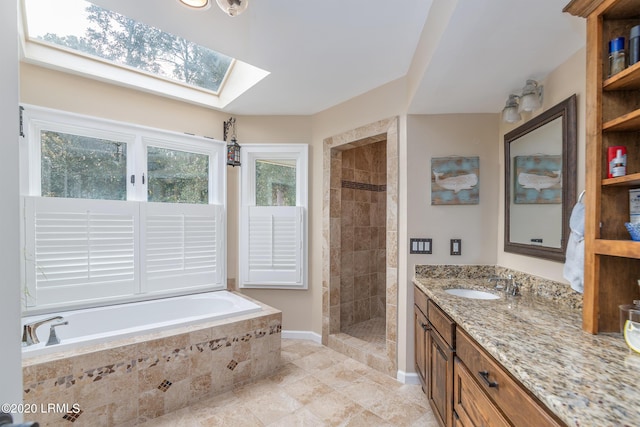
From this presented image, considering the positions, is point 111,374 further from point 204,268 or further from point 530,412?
point 530,412

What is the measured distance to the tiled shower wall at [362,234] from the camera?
3305 mm

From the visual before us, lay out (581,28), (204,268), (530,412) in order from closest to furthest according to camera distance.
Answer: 1. (530,412)
2. (581,28)
3. (204,268)

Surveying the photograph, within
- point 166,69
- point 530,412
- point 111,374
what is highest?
point 166,69


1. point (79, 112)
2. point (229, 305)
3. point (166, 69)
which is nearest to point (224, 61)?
point (166, 69)

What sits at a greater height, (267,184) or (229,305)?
(267,184)

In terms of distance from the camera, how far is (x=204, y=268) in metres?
2.95

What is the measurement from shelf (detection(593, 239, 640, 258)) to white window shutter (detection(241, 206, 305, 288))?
2369 mm

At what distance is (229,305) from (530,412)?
2.45m

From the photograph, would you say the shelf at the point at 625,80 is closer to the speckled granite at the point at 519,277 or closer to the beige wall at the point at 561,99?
the beige wall at the point at 561,99

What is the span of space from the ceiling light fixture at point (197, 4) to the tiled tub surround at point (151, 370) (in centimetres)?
200

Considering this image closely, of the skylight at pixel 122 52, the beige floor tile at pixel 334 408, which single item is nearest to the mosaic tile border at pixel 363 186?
the skylight at pixel 122 52

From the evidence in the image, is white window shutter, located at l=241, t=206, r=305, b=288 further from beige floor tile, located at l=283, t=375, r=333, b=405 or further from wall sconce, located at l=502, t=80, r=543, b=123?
wall sconce, located at l=502, t=80, r=543, b=123

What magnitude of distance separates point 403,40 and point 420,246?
147cm

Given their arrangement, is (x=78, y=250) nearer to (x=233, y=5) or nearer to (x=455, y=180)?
(x=233, y=5)
